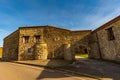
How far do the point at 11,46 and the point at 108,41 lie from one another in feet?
59.8

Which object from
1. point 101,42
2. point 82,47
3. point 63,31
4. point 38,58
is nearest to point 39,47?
point 38,58

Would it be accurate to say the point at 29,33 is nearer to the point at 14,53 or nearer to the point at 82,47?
the point at 14,53

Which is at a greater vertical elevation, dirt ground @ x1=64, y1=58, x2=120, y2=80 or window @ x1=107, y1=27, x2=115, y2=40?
window @ x1=107, y1=27, x2=115, y2=40

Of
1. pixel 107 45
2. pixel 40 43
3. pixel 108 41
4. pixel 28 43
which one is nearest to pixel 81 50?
pixel 107 45

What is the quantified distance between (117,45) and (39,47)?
12036 mm

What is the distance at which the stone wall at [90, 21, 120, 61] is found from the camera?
54.2ft

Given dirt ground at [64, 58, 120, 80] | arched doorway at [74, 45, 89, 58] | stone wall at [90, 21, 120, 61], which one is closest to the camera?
dirt ground at [64, 58, 120, 80]

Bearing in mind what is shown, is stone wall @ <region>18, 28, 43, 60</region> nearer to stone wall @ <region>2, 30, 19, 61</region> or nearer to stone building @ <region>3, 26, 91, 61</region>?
stone building @ <region>3, 26, 91, 61</region>

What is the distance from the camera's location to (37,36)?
21.2 meters

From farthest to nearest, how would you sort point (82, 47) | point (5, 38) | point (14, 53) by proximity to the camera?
point (82, 47) → point (5, 38) → point (14, 53)

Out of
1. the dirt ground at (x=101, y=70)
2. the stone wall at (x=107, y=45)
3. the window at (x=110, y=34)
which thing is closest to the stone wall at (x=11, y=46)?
the dirt ground at (x=101, y=70)

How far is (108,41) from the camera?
18.6 metres

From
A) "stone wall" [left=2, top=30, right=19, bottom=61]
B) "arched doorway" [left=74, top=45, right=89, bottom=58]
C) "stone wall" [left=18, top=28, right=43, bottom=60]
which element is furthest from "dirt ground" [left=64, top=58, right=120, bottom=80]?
"arched doorway" [left=74, top=45, right=89, bottom=58]

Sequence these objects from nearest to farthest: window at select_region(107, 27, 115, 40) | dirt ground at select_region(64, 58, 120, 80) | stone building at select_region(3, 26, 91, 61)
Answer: dirt ground at select_region(64, 58, 120, 80) → window at select_region(107, 27, 115, 40) → stone building at select_region(3, 26, 91, 61)
